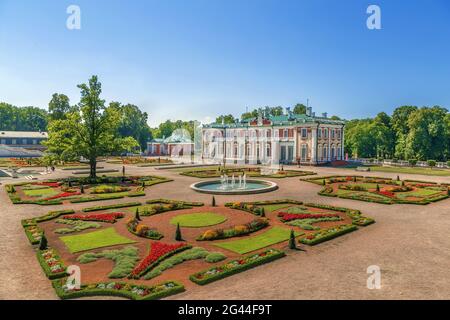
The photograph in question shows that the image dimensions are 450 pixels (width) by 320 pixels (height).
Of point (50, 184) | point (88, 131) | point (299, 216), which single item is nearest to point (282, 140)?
point (88, 131)

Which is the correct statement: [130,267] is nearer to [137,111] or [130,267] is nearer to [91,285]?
[91,285]

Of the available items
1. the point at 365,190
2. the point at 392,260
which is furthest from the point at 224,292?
the point at 365,190

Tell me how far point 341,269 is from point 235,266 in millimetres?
4894

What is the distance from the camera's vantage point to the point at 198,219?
23.9m

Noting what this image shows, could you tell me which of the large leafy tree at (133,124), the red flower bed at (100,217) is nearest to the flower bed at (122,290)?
the red flower bed at (100,217)

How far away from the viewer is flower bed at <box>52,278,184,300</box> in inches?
482

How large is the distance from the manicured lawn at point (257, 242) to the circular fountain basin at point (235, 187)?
14.1 metres

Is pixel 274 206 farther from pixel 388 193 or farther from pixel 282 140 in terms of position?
pixel 282 140

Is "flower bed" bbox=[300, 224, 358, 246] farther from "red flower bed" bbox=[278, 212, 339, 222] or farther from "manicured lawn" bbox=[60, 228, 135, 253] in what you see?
"manicured lawn" bbox=[60, 228, 135, 253]

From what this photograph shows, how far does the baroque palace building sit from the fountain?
89.2ft

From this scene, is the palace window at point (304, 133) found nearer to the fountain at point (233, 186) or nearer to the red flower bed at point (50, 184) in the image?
the fountain at point (233, 186)

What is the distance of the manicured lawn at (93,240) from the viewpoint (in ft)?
59.5

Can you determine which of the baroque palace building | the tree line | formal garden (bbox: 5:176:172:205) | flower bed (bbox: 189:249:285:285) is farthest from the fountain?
the tree line
